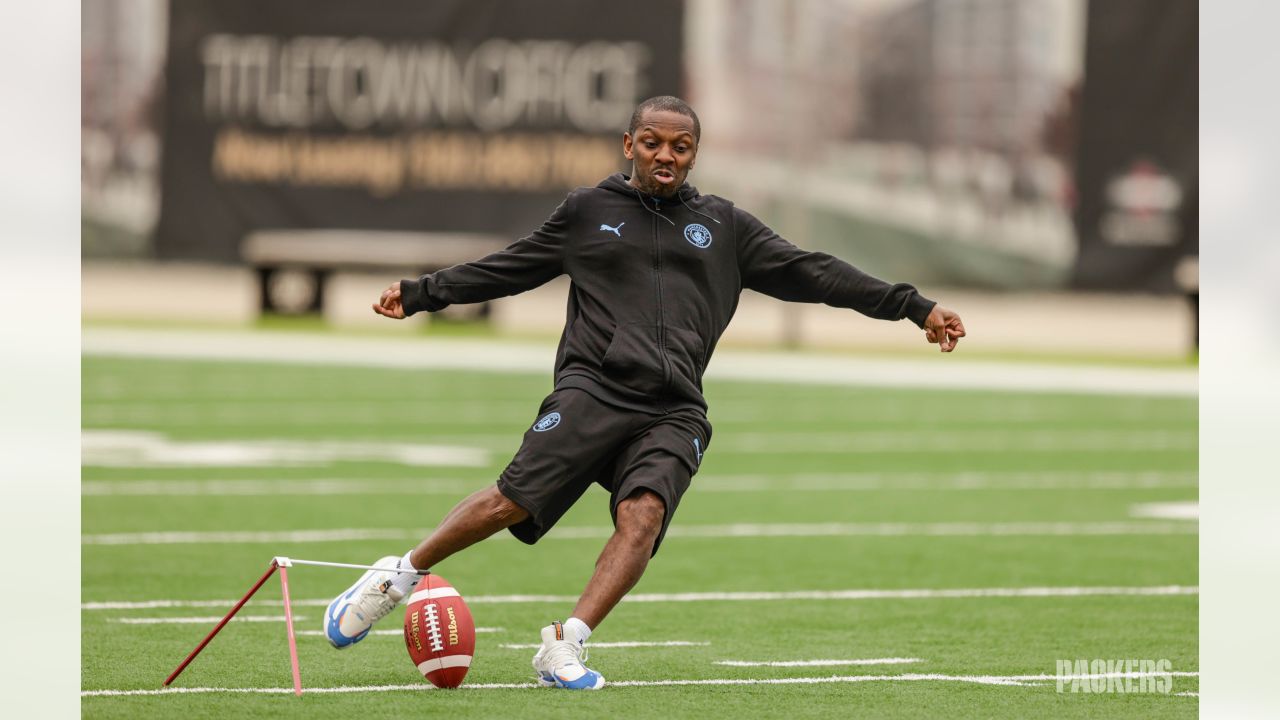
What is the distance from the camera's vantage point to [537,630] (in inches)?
316

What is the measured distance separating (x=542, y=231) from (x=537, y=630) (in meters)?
1.86

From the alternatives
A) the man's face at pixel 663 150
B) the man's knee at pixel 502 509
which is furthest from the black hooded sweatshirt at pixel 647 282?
the man's knee at pixel 502 509

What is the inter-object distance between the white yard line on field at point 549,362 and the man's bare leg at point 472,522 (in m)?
14.8

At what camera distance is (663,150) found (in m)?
6.80

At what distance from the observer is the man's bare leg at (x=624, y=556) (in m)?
6.59

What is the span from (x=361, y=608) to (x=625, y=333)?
1.28m

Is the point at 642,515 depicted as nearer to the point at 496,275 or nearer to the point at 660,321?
the point at 660,321

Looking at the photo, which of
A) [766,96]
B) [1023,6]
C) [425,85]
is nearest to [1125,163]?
[1023,6]

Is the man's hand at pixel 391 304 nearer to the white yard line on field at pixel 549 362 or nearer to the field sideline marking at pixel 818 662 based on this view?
the field sideline marking at pixel 818 662

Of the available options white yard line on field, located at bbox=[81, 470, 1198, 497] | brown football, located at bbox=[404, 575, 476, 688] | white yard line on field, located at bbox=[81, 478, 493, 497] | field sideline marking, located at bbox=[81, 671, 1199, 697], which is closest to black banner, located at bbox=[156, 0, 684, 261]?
white yard line on field, located at bbox=[81, 470, 1198, 497]

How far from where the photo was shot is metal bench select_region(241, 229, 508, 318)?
27.4 meters

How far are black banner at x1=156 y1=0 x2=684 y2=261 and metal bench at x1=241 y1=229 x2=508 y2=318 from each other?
0.18m

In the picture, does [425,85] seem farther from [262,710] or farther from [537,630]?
[262,710]
